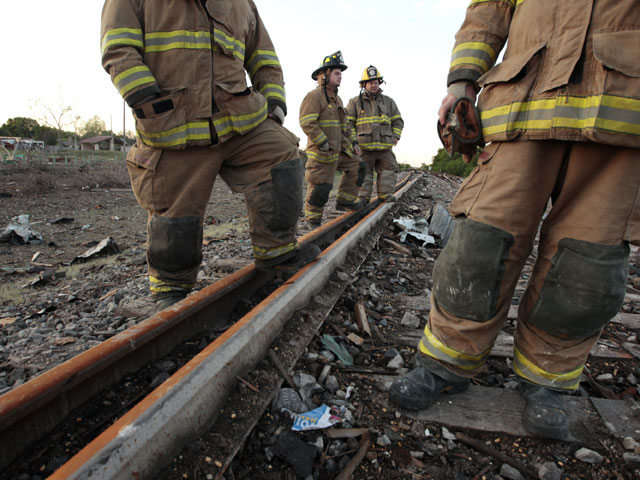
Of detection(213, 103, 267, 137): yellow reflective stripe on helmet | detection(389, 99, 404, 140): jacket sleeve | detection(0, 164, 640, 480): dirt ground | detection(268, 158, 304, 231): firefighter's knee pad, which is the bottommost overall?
detection(0, 164, 640, 480): dirt ground

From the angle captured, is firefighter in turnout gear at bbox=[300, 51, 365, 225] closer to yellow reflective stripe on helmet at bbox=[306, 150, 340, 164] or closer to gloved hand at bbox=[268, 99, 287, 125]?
yellow reflective stripe on helmet at bbox=[306, 150, 340, 164]

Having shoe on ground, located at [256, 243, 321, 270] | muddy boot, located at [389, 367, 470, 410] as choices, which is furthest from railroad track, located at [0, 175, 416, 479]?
muddy boot, located at [389, 367, 470, 410]

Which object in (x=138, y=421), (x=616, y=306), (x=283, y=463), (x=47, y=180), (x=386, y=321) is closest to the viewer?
(x=138, y=421)

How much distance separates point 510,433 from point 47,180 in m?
12.1

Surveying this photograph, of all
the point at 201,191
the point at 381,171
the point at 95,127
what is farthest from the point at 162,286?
the point at 95,127

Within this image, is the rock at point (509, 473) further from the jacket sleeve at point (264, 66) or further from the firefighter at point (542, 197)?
the jacket sleeve at point (264, 66)

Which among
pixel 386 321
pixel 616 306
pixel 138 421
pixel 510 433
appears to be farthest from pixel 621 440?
pixel 138 421

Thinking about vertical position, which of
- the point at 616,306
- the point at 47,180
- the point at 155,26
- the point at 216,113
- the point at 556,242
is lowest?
the point at 47,180

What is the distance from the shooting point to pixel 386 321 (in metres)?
2.71

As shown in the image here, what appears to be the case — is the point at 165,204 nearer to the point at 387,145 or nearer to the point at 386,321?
the point at 386,321

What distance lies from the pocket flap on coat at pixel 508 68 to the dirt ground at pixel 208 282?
154 cm

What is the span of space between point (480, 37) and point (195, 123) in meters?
1.61

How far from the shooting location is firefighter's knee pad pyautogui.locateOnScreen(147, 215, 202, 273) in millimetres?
2363

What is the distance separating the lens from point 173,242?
2377 millimetres
